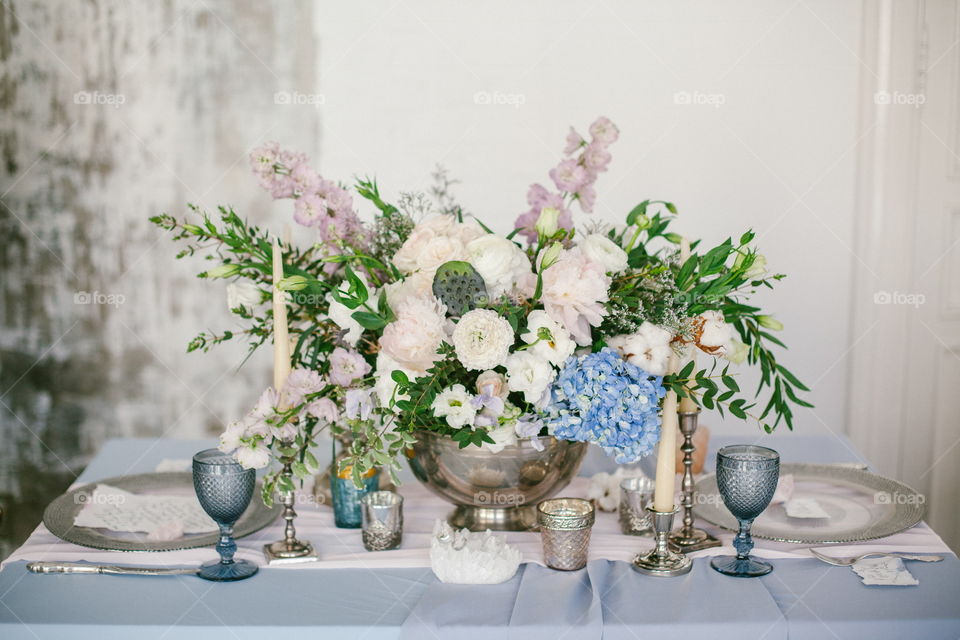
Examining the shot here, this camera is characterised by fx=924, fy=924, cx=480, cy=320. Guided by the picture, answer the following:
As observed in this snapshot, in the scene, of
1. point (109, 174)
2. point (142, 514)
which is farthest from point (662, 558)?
point (109, 174)

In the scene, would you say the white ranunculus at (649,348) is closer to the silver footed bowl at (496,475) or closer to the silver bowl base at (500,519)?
the silver footed bowl at (496,475)

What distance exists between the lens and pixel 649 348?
120 centimetres

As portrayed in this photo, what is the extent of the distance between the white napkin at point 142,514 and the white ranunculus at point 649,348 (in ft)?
2.24

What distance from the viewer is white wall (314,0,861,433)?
3.05 meters

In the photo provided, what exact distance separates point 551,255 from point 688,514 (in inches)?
17.7

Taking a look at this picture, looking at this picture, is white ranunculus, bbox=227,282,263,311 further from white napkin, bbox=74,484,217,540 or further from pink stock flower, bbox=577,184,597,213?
pink stock flower, bbox=577,184,597,213

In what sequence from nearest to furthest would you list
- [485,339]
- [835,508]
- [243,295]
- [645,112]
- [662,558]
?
[485,339] < [662,558] < [243,295] < [835,508] < [645,112]

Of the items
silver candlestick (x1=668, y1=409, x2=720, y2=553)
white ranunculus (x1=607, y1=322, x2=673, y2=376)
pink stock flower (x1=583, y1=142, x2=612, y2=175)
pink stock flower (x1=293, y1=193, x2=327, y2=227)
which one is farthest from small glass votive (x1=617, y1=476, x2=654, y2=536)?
pink stock flower (x1=293, y1=193, x2=327, y2=227)

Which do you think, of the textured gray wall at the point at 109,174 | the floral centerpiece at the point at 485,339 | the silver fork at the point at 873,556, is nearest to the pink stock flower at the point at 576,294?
the floral centerpiece at the point at 485,339

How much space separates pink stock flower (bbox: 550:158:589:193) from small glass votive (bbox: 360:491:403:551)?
530mm

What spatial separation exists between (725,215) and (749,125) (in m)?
0.31

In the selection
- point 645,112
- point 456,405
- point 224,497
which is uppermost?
point 645,112

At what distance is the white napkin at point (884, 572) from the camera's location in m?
1.19

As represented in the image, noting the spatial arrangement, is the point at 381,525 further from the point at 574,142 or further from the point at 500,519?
the point at 574,142
